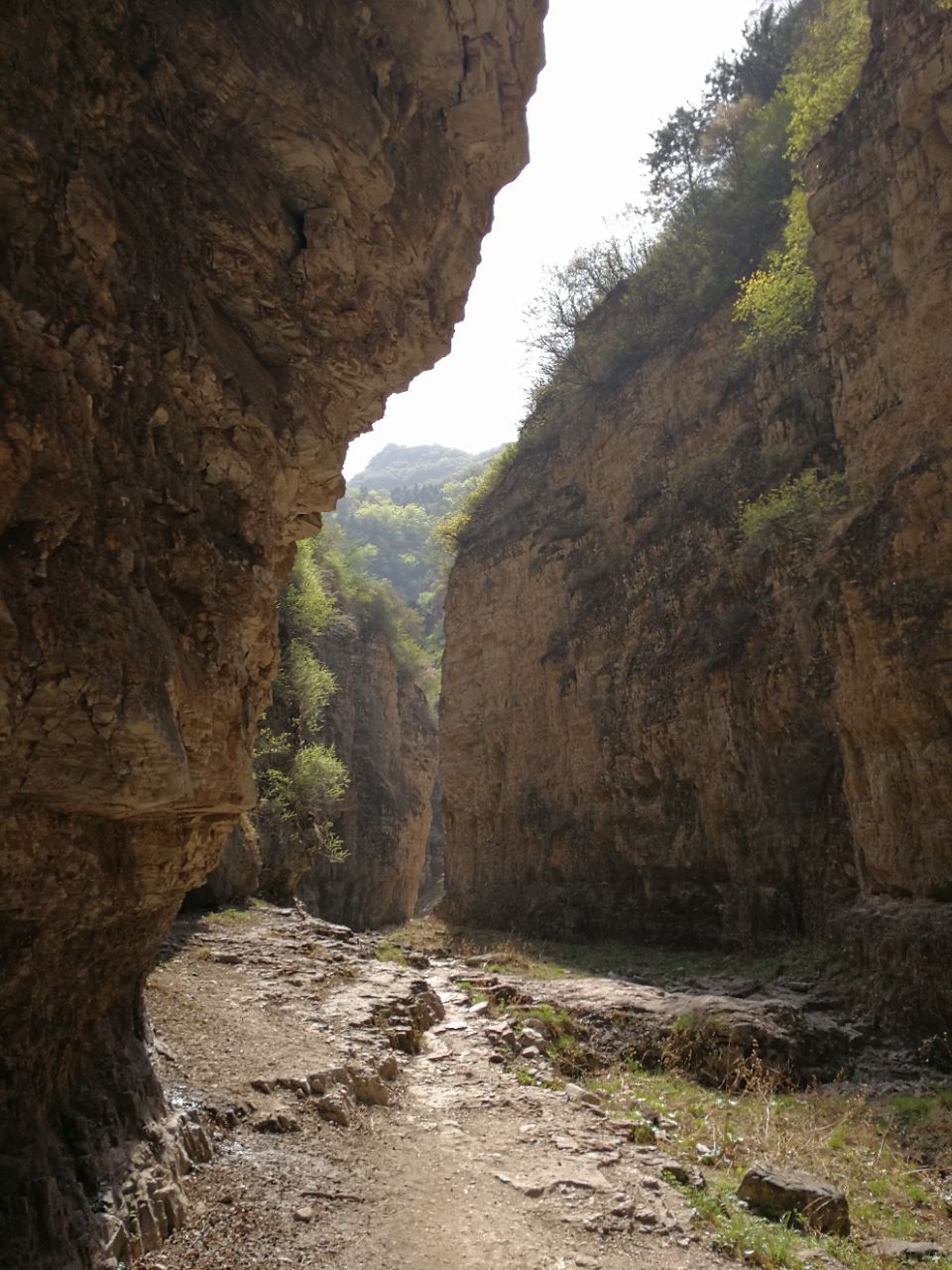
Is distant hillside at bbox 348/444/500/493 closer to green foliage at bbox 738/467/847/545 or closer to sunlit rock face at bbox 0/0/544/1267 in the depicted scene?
green foliage at bbox 738/467/847/545

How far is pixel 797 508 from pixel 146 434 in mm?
12287

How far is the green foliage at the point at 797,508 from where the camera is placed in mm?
13516

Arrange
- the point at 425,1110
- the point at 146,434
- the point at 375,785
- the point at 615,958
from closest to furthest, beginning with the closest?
the point at 146,434
the point at 425,1110
the point at 615,958
the point at 375,785

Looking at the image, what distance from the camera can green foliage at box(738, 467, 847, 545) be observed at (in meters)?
13.5

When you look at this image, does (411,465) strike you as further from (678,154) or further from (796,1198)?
(796,1198)

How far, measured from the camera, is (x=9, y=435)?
3553 mm

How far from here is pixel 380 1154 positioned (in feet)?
19.8

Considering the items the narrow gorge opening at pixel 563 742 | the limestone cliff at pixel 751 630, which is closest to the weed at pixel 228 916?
the narrow gorge opening at pixel 563 742

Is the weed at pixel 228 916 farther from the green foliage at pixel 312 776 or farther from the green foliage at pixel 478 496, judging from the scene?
the green foliage at pixel 478 496

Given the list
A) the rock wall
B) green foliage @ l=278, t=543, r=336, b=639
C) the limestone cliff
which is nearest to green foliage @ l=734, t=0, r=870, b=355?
the limestone cliff

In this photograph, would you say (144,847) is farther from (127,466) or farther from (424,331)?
(424,331)

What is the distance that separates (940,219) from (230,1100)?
12.9m

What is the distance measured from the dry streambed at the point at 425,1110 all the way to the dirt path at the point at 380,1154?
0.02m

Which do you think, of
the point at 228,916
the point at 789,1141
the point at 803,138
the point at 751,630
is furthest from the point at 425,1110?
the point at 803,138
